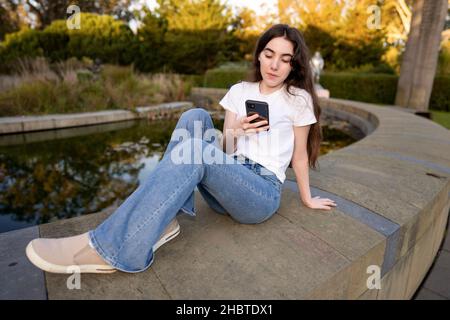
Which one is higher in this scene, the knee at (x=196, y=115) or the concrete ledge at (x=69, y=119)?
the knee at (x=196, y=115)

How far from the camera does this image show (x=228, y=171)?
1.36 m

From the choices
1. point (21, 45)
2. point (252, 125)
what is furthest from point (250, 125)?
point (21, 45)

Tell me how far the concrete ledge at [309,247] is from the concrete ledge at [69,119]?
14.7 ft

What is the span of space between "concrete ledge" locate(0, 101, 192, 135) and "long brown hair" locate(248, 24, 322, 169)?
498cm

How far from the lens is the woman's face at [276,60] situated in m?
1.61

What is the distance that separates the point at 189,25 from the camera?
21094 mm

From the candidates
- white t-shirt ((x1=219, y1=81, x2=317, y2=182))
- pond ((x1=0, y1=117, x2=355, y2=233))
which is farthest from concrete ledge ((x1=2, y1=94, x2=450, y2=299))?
A: pond ((x1=0, y1=117, x2=355, y2=233))

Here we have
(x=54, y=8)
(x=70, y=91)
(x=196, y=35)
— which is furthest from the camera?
(x=54, y=8)

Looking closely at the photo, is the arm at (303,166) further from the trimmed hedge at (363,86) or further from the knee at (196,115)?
the trimmed hedge at (363,86)

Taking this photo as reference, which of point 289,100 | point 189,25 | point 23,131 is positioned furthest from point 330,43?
point 289,100

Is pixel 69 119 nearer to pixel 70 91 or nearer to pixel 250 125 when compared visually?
pixel 70 91

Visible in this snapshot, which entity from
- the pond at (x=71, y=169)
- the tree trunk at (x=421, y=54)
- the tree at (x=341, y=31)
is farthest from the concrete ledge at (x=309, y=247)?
the tree at (x=341, y=31)

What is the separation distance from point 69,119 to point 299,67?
17.5 ft

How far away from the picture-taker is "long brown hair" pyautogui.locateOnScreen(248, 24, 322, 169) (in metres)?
1.62
